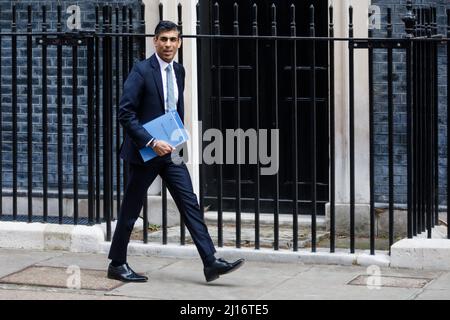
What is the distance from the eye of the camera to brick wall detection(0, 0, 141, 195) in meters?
11.9

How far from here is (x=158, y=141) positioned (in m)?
8.76

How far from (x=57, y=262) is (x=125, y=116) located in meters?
1.67

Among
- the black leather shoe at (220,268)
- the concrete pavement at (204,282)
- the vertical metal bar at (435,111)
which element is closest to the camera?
the concrete pavement at (204,282)

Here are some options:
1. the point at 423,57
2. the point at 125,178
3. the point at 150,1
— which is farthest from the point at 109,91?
the point at 423,57

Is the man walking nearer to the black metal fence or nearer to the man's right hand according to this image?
the man's right hand

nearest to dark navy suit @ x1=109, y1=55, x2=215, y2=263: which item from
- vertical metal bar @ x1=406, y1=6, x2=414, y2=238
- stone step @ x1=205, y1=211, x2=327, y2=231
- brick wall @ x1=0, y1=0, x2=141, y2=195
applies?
vertical metal bar @ x1=406, y1=6, x2=414, y2=238

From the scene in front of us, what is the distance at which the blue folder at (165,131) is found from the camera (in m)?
8.84

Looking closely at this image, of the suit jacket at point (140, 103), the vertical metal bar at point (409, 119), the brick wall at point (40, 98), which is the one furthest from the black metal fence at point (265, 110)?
the suit jacket at point (140, 103)

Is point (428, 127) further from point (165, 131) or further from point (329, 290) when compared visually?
point (165, 131)

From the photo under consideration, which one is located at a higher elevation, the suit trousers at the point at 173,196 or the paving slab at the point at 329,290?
the suit trousers at the point at 173,196

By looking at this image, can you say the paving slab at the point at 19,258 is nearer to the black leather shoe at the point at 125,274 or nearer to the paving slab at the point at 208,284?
the black leather shoe at the point at 125,274

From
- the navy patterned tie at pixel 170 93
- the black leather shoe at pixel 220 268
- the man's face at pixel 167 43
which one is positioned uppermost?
the man's face at pixel 167 43

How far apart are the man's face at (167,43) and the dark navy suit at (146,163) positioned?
0.10 metres

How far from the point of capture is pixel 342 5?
11.1 metres
